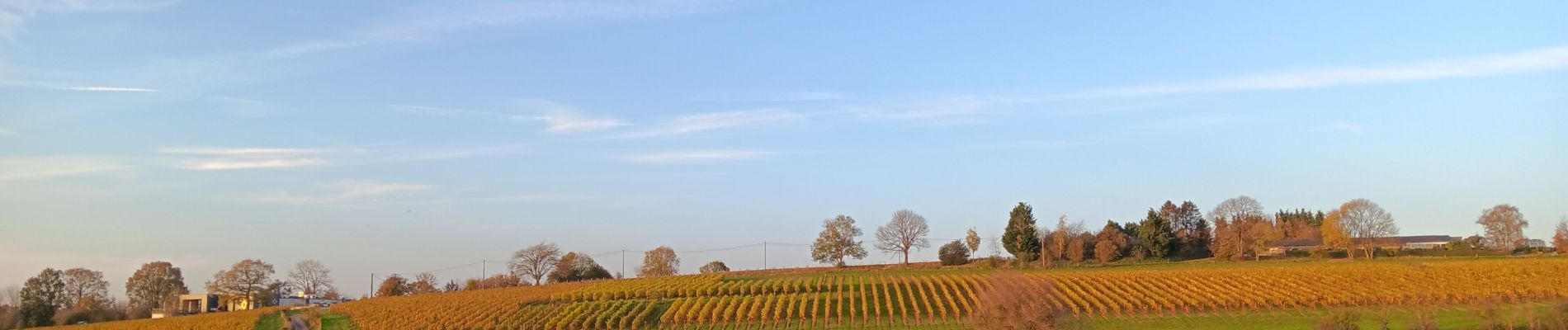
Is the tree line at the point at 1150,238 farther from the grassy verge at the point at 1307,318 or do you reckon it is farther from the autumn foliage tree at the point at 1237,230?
the grassy verge at the point at 1307,318

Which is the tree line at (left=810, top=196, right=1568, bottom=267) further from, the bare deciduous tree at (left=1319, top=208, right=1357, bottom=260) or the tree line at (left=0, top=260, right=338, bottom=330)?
the tree line at (left=0, top=260, right=338, bottom=330)

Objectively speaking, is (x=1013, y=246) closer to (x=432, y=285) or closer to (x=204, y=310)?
(x=432, y=285)

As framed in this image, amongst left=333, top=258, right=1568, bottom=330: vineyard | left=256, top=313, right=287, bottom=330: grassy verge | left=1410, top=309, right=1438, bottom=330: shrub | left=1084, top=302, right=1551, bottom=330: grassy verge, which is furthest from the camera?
left=256, top=313, right=287, bottom=330: grassy verge

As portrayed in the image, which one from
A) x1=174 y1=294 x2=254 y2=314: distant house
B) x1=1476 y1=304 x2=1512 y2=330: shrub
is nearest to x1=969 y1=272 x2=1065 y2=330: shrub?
x1=1476 y1=304 x2=1512 y2=330: shrub

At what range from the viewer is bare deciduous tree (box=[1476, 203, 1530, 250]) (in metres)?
101

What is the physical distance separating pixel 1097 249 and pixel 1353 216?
32846mm

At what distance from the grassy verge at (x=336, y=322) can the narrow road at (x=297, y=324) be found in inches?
38.8

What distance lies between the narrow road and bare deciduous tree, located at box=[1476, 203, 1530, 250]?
103 m

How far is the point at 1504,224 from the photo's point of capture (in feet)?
340

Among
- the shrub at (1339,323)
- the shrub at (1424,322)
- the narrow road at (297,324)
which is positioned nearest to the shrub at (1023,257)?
the shrub at (1424,322)

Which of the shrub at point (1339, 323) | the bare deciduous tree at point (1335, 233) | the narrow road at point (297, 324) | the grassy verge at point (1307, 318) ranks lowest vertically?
the narrow road at point (297, 324)

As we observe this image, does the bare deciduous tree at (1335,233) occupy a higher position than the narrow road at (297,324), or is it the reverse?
the bare deciduous tree at (1335,233)

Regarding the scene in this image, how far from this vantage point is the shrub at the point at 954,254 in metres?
93.9

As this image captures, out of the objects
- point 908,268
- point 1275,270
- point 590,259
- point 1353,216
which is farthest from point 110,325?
point 1353,216
